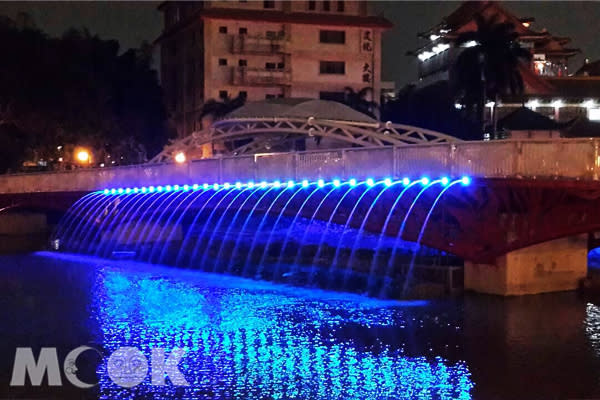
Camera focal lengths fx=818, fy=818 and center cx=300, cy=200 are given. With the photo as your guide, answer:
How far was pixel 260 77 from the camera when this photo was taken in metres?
80.1

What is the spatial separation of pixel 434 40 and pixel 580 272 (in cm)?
6722

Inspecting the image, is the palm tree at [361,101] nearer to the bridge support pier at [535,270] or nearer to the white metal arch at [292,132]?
Result: the white metal arch at [292,132]

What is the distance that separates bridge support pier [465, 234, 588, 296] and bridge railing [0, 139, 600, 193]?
4364 millimetres

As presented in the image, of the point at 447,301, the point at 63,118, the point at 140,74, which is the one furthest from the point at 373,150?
the point at 140,74

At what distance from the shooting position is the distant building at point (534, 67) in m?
82.3

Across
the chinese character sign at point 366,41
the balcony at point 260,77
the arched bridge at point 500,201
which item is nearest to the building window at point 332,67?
the chinese character sign at point 366,41

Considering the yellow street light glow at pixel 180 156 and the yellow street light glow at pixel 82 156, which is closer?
the yellow street light glow at pixel 180 156

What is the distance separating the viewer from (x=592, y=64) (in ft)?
361

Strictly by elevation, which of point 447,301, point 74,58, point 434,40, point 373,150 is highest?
point 434,40

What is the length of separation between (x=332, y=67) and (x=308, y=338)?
205ft

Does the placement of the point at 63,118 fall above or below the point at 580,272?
above

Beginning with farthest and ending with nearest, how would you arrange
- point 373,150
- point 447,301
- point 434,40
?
point 434,40 < point 373,150 < point 447,301

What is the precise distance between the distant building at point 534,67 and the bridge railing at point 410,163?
126 feet

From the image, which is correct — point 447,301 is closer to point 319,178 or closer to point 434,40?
point 319,178
